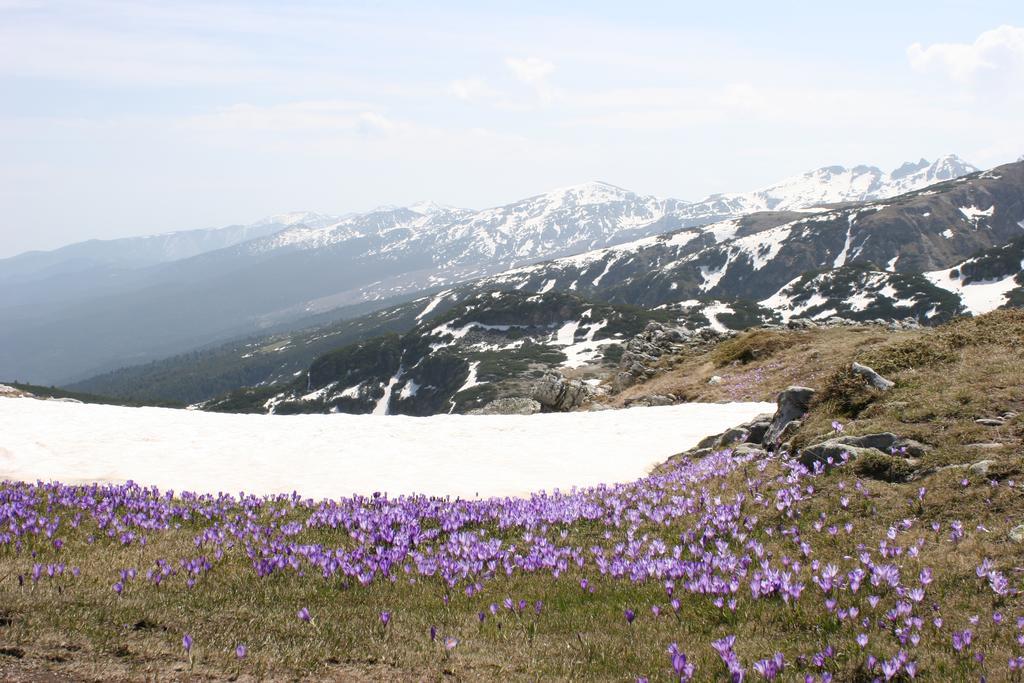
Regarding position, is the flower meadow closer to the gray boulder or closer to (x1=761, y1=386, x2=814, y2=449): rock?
the gray boulder

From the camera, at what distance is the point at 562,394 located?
47531mm

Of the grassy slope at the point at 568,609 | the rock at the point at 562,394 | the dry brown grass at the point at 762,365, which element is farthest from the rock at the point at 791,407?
the rock at the point at 562,394

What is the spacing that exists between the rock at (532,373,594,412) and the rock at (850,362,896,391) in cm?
3069

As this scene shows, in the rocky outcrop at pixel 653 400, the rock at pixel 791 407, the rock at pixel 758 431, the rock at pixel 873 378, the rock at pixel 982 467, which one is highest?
the rock at pixel 873 378

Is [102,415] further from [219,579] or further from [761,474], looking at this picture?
[761,474]

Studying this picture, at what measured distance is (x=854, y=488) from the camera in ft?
29.1

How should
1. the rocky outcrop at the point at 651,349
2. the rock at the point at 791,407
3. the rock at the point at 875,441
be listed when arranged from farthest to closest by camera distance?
the rocky outcrop at the point at 651,349, the rock at the point at 791,407, the rock at the point at 875,441

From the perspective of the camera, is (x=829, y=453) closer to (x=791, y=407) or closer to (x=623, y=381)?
(x=791, y=407)

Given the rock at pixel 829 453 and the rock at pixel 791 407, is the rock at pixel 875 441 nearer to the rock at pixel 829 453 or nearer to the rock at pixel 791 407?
the rock at pixel 829 453

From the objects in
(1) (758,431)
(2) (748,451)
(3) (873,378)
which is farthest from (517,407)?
(3) (873,378)

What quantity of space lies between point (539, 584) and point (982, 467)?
5.82 meters

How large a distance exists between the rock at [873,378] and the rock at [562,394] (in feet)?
101

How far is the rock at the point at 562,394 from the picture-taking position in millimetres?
46094

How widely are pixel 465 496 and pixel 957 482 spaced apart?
27.6 ft
